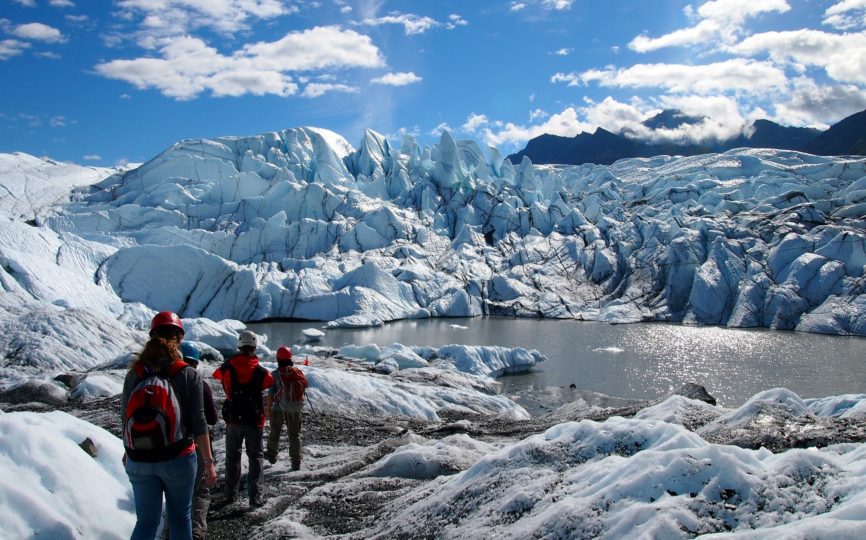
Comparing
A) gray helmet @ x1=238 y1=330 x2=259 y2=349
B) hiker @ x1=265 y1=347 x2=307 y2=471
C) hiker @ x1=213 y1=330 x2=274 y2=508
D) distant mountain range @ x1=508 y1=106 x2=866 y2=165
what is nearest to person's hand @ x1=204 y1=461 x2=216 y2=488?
hiker @ x1=213 y1=330 x2=274 y2=508

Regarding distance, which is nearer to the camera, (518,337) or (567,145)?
(518,337)

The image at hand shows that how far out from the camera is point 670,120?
145625 mm

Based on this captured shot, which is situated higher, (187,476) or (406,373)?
(187,476)

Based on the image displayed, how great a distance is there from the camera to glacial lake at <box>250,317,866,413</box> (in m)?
23.1

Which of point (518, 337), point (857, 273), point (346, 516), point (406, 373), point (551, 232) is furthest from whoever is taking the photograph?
point (551, 232)

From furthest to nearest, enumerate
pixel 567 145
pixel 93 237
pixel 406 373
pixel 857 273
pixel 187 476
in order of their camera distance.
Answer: pixel 567 145
pixel 93 237
pixel 857 273
pixel 406 373
pixel 187 476

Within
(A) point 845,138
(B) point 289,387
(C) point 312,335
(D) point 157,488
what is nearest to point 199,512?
(D) point 157,488

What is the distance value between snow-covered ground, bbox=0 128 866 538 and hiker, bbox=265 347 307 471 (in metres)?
0.53

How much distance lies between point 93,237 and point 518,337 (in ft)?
120

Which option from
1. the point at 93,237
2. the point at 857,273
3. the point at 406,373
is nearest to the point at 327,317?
the point at 93,237

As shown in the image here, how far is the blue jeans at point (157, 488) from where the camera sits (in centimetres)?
355

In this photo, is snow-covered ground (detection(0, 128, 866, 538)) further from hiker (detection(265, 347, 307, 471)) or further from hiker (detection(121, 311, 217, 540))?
hiker (detection(121, 311, 217, 540))

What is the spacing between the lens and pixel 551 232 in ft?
198

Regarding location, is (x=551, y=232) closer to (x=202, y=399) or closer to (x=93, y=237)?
(x=93, y=237)
